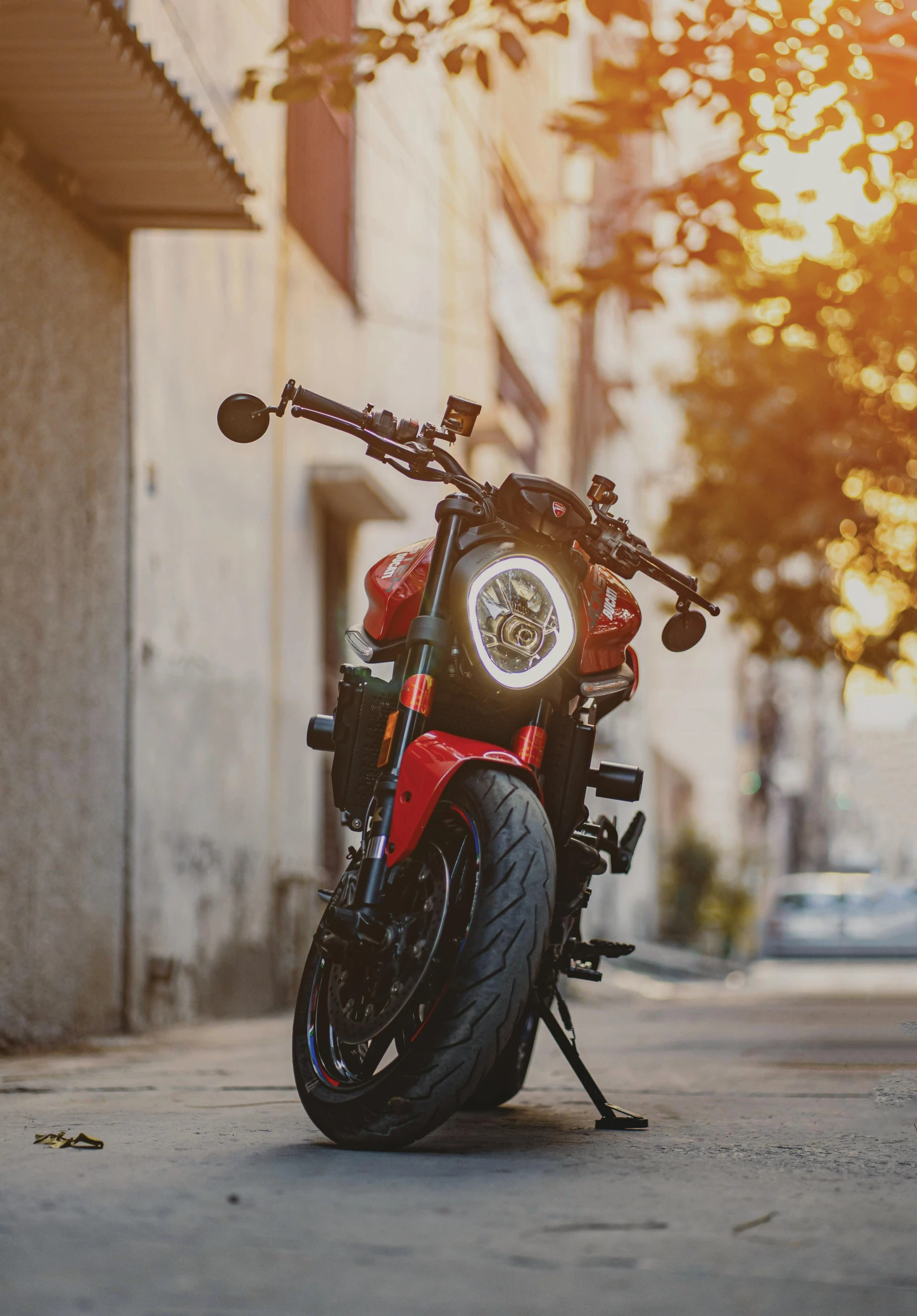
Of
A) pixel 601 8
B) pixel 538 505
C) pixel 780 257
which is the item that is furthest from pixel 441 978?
pixel 780 257

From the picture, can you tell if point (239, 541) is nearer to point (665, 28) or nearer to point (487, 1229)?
point (665, 28)

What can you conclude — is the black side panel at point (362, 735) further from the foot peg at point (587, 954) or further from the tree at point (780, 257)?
the tree at point (780, 257)

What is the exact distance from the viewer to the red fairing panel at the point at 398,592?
13.6 ft

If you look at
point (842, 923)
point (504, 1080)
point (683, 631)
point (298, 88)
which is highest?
point (298, 88)

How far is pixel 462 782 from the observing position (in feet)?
12.1

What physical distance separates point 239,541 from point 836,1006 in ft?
15.4

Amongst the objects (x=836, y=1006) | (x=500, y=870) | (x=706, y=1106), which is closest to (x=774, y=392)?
(x=836, y=1006)

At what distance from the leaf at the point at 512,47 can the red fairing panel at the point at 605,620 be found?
3.96 meters

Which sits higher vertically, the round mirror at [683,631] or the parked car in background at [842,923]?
the round mirror at [683,631]

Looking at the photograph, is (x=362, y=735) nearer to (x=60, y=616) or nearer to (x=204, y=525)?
(x=60, y=616)

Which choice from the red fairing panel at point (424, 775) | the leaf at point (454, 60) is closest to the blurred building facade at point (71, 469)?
the leaf at point (454, 60)

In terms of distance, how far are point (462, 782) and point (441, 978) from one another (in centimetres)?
42

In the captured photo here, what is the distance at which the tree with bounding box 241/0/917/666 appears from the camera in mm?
7250

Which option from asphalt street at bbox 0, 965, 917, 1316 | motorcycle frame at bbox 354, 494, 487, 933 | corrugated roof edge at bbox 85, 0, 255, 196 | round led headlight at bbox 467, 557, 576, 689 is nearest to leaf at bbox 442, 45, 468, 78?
corrugated roof edge at bbox 85, 0, 255, 196
